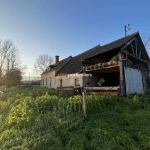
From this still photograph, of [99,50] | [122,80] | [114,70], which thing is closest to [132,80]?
[122,80]

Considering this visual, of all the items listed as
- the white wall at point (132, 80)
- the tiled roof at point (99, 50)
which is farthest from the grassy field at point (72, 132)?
the tiled roof at point (99, 50)

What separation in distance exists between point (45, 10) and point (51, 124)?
839 cm

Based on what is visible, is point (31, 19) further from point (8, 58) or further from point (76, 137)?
point (8, 58)

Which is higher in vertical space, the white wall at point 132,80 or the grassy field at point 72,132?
the white wall at point 132,80

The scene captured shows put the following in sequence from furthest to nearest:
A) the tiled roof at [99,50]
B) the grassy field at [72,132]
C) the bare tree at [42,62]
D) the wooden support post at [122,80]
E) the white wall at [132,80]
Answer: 1. the bare tree at [42,62]
2. the tiled roof at [99,50]
3. the white wall at [132,80]
4. the wooden support post at [122,80]
5. the grassy field at [72,132]

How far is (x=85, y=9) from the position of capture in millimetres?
9320

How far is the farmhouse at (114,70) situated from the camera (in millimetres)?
9203

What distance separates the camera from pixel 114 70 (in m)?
11.3

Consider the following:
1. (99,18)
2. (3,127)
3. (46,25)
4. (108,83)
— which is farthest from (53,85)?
(3,127)

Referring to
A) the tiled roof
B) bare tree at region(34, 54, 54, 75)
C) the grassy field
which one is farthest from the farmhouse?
bare tree at region(34, 54, 54, 75)

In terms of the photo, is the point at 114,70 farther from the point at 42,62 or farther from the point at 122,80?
the point at 42,62

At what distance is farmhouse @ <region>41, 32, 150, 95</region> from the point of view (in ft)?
30.2

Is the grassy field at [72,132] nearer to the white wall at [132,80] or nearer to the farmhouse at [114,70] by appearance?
the white wall at [132,80]

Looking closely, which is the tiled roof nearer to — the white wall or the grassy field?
the white wall
